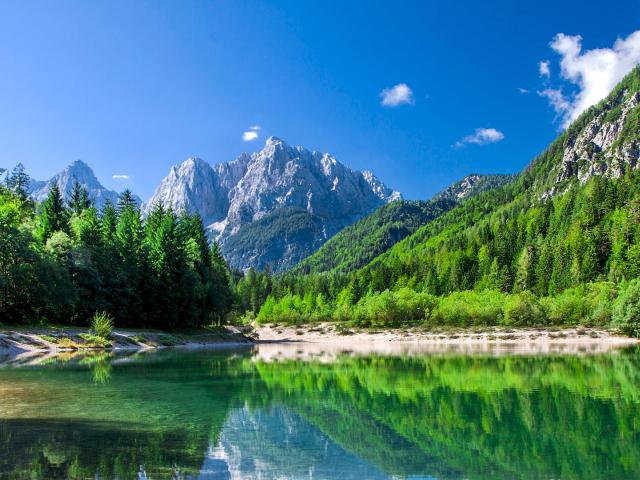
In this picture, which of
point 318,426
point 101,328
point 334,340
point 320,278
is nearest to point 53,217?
point 101,328

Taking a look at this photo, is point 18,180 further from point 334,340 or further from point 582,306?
point 582,306

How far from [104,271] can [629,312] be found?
7059 cm

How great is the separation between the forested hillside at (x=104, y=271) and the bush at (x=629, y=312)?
5862 centimetres

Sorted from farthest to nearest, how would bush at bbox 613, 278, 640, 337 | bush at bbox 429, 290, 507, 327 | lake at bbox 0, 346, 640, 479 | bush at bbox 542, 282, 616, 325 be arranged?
bush at bbox 429, 290, 507, 327
bush at bbox 542, 282, 616, 325
bush at bbox 613, 278, 640, 337
lake at bbox 0, 346, 640, 479

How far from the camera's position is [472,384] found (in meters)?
26.9

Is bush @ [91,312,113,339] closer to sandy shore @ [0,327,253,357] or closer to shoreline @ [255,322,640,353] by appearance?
sandy shore @ [0,327,253,357]

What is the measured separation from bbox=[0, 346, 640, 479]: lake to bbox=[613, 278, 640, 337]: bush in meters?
45.5

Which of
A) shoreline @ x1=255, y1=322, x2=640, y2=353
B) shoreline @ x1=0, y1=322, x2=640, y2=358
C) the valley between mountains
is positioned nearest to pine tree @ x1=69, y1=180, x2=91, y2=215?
the valley between mountains

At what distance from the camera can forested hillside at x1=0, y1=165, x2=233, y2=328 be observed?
2149 inches

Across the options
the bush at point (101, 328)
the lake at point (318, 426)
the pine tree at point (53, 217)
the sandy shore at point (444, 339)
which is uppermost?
the pine tree at point (53, 217)

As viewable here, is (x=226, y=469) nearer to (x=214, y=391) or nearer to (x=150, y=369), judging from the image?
(x=214, y=391)

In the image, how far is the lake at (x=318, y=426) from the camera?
1139 cm

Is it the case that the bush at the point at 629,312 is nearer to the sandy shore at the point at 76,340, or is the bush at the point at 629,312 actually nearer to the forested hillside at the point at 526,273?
the forested hillside at the point at 526,273

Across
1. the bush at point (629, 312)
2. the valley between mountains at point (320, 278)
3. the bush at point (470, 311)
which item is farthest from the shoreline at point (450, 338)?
the bush at point (470, 311)
